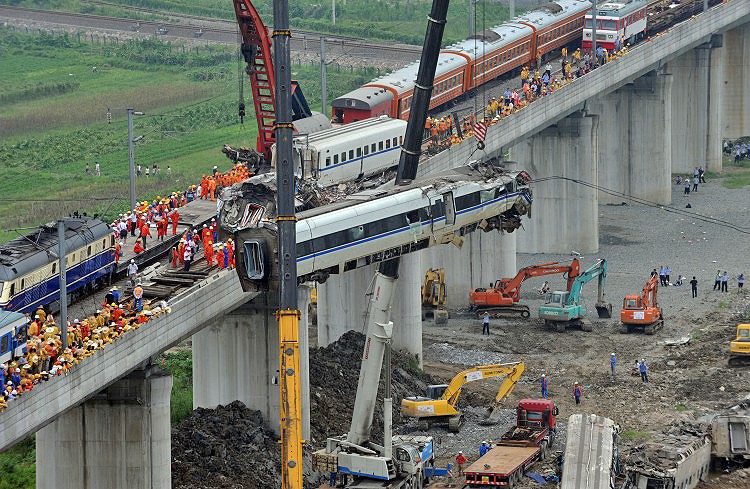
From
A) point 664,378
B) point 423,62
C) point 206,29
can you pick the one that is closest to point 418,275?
→ point 664,378

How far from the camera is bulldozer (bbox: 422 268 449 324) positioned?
4151 inches

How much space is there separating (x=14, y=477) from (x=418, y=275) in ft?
91.6

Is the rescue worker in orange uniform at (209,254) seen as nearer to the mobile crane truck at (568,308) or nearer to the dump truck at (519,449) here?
the dump truck at (519,449)

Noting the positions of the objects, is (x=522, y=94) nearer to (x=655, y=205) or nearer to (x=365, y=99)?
(x=365, y=99)

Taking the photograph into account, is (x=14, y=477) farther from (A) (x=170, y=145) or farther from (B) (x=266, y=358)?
(A) (x=170, y=145)

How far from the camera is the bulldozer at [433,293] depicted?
105m

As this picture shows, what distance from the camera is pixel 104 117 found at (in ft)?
459

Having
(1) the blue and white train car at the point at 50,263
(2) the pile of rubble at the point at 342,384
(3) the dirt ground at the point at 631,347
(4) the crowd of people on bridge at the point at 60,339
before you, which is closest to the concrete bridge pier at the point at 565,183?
(3) the dirt ground at the point at 631,347

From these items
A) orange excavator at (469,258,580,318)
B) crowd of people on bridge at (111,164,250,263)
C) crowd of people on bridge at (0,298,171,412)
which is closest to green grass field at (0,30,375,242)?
orange excavator at (469,258,580,318)

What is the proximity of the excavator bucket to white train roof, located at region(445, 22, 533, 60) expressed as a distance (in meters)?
20.2

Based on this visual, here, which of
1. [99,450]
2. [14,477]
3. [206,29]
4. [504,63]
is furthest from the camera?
[206,29]

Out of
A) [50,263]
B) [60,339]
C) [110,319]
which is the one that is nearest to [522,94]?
[50,263]

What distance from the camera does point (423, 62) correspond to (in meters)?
70.0

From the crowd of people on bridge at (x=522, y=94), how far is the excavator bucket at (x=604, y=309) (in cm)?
1120
